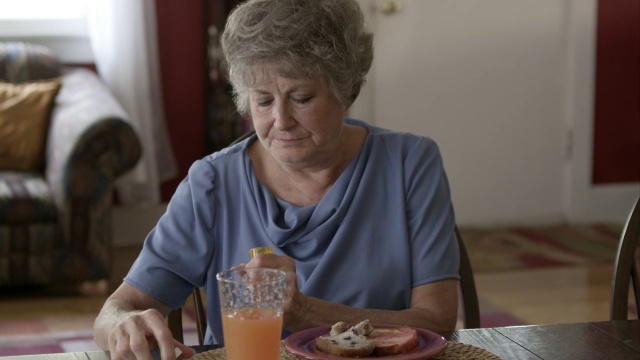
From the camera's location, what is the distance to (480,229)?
5.07 meters

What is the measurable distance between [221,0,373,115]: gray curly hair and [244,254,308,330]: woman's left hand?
0.32m

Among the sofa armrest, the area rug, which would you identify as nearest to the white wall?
the area rug

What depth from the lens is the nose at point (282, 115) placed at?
1.54 metres

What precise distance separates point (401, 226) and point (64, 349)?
1.87m

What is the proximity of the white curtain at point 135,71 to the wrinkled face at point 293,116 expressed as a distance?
2967mm

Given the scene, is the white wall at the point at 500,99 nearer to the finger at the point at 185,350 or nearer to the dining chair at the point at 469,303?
the dining chair at the point at 469,303

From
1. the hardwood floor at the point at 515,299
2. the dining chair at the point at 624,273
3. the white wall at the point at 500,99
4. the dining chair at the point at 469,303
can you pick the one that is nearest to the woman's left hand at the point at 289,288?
the dining chair at the point at 469,303

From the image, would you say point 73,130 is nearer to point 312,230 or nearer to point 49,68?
point 49,68

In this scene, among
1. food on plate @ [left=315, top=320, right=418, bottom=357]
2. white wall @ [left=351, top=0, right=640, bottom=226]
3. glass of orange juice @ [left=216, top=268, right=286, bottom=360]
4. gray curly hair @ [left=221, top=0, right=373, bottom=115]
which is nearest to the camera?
glass of orange juice @ [left=216, top=268, right=286, bottom=360]

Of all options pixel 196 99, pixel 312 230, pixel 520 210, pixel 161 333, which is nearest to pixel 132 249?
pixel 196 99

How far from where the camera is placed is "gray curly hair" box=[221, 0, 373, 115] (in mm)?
1521

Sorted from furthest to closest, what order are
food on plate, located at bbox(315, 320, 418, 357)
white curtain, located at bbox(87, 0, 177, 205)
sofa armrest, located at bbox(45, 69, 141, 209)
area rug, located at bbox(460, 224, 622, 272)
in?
white curtain, located at bbox(87, 0, 177, 205) → area rug, located at bbox(460, 224, 622, 272) → sofa armrest, located at bbox(45, 69, 141, 209) → food on plate, located at bbox(315, 320, 418, 357)

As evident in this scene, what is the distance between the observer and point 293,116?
5.11 ft

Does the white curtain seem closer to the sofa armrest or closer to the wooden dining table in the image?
the sofa armrest
